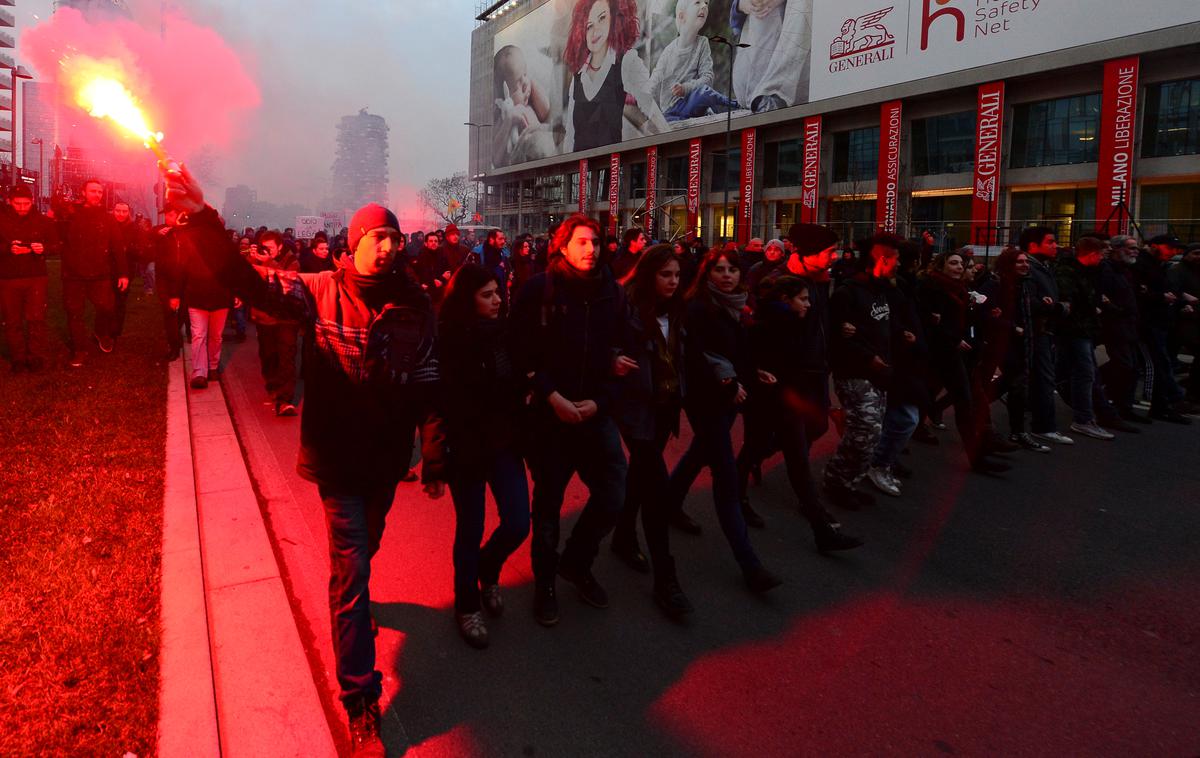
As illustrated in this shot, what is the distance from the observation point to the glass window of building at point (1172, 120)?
2545 cm

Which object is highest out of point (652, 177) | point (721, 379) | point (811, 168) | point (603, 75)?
point (603, 75)

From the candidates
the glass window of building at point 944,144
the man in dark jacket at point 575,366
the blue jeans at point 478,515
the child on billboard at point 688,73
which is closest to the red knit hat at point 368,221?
the man in dark jacket at point 575,366

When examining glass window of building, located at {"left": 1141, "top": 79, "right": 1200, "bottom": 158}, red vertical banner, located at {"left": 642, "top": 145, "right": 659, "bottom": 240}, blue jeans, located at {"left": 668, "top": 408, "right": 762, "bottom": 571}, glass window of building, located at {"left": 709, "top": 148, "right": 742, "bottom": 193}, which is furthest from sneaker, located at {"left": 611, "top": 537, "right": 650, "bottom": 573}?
red vertical banner, located at {"left": 642, "top": 145, "right": 659, "bottom": 240}

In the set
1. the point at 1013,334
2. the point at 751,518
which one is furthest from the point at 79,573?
the point at 1013,334

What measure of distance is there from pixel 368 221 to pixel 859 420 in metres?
3.72

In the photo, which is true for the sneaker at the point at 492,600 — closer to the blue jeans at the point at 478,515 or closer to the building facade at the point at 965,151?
the blue jeans at the point at 478,515

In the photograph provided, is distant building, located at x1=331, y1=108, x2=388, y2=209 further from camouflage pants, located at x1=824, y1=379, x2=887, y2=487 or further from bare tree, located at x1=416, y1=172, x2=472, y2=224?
camouflage pants, located at x1=824, y1=379, x2=887, y2=487

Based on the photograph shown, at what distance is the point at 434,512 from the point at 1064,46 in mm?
30731

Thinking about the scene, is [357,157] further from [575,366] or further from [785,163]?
[575,366]

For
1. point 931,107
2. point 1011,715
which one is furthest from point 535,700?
point 931,107

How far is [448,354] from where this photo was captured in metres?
3.50

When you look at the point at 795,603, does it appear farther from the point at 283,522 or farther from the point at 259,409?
the point at 259,409

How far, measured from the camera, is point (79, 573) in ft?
12.8

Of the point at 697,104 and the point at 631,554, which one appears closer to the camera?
the point at 631,554
